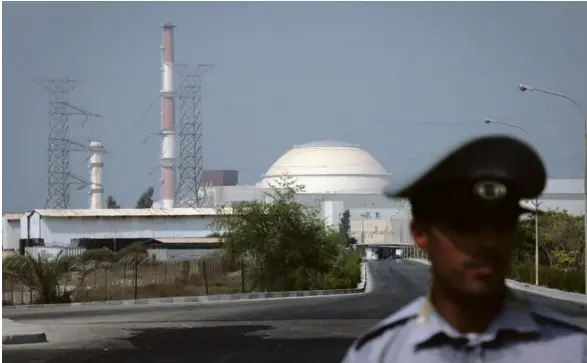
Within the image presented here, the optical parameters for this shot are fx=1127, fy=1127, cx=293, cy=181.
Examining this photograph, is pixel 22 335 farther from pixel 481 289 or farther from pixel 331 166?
pixel 481 289

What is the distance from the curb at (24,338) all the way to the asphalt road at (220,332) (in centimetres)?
17

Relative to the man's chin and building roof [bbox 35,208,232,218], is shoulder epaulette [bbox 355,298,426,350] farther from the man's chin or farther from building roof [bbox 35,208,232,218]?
building roof [bbox 35,208,232,218]

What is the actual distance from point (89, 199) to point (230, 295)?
37.6 feet

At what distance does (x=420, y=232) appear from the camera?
2275 millimetres

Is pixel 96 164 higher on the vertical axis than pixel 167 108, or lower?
lower

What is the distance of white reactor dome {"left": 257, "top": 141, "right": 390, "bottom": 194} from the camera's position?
5.11 meters

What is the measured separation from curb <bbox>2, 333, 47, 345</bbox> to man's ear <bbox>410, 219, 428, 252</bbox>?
40.0 feet

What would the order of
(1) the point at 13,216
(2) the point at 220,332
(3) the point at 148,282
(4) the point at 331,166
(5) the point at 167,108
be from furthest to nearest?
(3) the point at 148,282 → (2) the point at 220,332 → (1) the point at 13,216 → (5) the point at 167,108 → (4) the point at 331,166

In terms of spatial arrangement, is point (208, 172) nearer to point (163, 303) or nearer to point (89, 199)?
point (89, 199)

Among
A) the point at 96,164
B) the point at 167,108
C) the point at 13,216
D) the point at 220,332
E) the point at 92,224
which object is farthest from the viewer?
the point at 220,332

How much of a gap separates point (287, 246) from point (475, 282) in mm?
19037

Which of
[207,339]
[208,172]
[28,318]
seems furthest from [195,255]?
[208,172]

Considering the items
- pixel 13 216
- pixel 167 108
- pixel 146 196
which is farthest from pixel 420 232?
pixel 13 216

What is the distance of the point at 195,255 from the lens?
3111 cm
